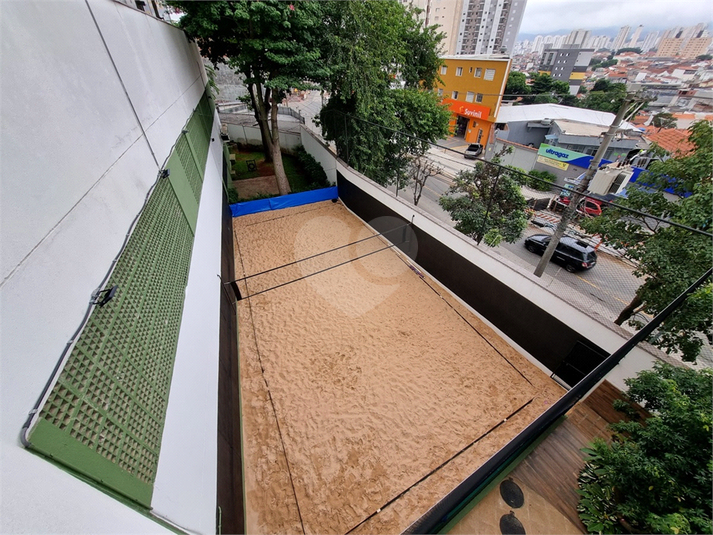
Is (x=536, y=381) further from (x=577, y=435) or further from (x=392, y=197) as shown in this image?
(x=392, y=197)

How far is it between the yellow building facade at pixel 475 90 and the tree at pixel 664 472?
2012cm

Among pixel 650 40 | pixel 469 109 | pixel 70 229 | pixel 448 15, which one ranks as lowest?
pixel 469 109

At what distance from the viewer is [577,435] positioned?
3.28 metres

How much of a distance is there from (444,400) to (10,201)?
5.24 meters

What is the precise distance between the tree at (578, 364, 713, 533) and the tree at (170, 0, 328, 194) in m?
8.00

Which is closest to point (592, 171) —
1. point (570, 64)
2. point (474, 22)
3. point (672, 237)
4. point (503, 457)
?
point (672, 237)

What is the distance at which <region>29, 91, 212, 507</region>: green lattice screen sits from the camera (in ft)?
4.37

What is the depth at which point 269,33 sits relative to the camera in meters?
6.41

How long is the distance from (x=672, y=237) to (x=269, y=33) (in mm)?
8720

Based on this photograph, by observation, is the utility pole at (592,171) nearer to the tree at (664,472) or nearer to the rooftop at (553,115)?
the tree at (664,472)

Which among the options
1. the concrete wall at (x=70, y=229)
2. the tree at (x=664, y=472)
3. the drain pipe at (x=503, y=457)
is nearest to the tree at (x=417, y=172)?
the drain pipe at (x=503, y=457)

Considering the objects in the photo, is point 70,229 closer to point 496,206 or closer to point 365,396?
point 365,396

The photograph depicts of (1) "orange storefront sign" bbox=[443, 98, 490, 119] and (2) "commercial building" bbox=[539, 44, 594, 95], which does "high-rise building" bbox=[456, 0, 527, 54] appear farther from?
(1) "orange storefront sign" bbox=[443, 98, 490, 119]

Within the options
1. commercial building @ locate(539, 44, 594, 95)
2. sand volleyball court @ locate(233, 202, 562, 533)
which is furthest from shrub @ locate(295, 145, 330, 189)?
commercial building @ locate(539, 44, 594, 95)
